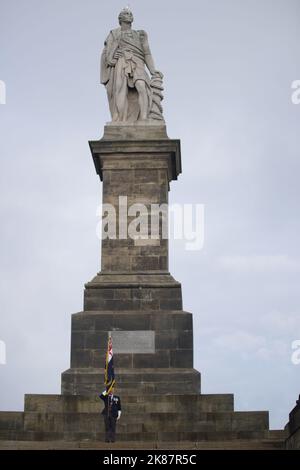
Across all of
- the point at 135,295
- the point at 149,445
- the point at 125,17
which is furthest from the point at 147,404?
the point at 125,17

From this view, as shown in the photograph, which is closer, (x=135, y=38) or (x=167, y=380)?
(x=167, y=380)

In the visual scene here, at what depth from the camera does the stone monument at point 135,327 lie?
86.0 feet

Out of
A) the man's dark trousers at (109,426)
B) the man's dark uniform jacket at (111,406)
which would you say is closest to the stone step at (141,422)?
the man's dark trousers at (109,426)

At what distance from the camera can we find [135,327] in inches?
1144

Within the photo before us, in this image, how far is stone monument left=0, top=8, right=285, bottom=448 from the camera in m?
26.2

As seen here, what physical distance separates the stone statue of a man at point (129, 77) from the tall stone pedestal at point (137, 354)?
867 millimetres

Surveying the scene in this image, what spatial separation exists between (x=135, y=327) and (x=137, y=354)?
85cm

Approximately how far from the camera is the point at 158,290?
29.8 metres

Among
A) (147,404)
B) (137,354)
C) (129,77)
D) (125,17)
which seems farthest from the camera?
(125,17)

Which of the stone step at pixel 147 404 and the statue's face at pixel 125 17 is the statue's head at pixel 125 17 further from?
the stone step at pixel 147 404

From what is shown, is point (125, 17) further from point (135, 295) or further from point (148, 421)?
point (148, 421)

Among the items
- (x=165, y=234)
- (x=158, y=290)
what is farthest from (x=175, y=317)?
(x=165, y=234)
